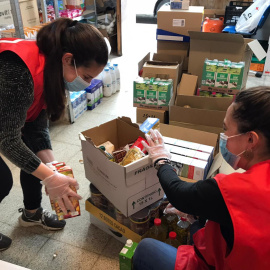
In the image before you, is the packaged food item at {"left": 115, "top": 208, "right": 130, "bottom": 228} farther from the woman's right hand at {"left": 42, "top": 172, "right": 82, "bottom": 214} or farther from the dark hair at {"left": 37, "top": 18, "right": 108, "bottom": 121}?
the dark hair at {"left": 37, "top": 18, "right": 108, "bottom": 121}

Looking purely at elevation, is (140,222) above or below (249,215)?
below

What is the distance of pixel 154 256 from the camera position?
120cm

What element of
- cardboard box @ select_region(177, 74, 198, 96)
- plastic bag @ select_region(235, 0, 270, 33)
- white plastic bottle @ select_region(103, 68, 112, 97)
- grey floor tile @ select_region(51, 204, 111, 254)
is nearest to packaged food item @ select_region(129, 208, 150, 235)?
grey floor tile @ select_region(51, 204, 111, 254)

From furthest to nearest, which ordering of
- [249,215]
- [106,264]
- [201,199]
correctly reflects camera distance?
[106,264]
[201,199]
[249,215]

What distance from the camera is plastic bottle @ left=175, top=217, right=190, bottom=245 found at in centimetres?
154

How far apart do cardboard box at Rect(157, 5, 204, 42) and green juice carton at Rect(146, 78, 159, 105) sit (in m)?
0.76

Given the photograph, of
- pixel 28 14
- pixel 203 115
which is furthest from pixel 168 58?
pixel 28 14

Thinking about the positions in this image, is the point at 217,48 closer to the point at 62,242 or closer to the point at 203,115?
the point at 203,115


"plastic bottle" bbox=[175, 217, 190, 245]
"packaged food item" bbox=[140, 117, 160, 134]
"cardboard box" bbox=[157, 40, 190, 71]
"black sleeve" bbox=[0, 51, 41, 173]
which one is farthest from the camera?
"cardboard box" bbox=[157, 40, 190, 71]

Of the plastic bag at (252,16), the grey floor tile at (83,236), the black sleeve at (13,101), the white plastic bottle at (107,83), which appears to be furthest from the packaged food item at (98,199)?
the plastic bag at (252,16)

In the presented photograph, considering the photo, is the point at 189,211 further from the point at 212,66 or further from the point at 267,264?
the point at 212,66

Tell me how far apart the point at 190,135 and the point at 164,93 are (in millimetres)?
459

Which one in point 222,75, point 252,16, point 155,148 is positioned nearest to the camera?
point 155,148

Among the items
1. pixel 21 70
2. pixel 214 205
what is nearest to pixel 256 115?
pixel 214 205
